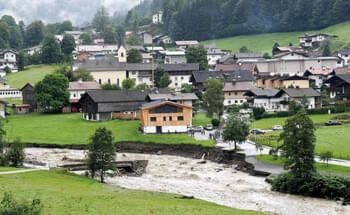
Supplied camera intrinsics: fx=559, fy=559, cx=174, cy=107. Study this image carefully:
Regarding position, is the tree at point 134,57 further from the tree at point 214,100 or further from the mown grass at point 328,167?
the mown grass at point 328,167

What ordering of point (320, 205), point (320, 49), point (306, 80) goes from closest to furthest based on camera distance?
point (320, 205) < point (306, 80) < point (320, 49)

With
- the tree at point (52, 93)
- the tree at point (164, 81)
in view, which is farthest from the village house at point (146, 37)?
the tree at point (52, 93)

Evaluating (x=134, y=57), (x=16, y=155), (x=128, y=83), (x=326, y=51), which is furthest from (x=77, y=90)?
(x=326, y=51)

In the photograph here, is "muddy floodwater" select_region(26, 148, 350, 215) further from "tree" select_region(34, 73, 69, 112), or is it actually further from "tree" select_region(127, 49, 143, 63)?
"tree" select_region(127, 49, 143, 63)

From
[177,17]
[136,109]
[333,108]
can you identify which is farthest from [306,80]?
[177,17]

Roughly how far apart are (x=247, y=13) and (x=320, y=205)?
481 ft

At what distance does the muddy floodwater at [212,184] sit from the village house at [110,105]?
18.1m

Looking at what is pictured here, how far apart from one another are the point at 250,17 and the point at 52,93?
10472 cm

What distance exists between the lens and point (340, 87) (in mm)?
87750

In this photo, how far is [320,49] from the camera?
138375 millimetres

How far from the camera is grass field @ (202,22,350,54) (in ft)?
502

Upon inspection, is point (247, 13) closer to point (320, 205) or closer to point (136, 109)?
point (136, 109)

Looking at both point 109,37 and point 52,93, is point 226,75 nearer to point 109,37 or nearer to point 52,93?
point 52,93

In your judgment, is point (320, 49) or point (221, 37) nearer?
point (320, 49)
